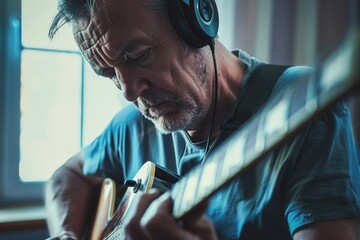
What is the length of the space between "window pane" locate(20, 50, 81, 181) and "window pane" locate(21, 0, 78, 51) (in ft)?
0.12

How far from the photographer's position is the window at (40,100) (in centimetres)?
151

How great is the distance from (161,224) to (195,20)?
0.38m

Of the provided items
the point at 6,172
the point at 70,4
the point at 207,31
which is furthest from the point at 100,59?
the point at 6,172

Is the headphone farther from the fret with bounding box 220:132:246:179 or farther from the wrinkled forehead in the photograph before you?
the fret with bounding box 220:132:246:179

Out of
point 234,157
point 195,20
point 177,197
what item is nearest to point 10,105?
point 195,20

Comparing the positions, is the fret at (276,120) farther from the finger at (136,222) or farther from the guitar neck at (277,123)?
the finger at (136,222)

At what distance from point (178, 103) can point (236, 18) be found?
2.03ft

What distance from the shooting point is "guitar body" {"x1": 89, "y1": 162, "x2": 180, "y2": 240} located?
88 cm

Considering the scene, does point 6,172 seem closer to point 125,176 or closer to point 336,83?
point 125,176

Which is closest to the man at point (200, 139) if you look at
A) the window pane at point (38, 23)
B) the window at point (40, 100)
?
the window at point (40, 100)

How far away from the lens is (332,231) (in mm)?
695

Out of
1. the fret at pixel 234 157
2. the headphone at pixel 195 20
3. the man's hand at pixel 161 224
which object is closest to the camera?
the fret at pixel 234 157

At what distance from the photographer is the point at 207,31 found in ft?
2.78

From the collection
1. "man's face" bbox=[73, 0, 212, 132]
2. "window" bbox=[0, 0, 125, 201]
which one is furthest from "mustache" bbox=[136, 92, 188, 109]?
"window" bbox=[0, 0, 125, 201]
